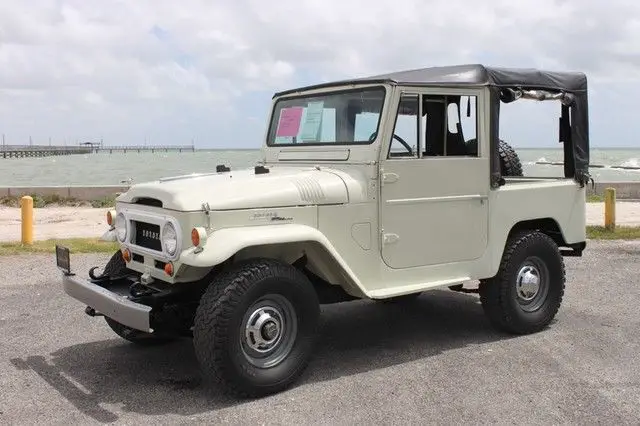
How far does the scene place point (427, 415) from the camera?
432cm

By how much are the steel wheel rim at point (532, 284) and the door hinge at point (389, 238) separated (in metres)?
1.46

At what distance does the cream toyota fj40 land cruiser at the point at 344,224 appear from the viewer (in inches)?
177

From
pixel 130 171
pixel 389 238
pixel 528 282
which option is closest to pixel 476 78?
pixel 389 238

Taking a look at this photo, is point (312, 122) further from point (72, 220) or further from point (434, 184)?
point (72, 220)

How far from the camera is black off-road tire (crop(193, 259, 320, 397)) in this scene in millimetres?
4336

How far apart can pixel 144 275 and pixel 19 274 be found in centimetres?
481

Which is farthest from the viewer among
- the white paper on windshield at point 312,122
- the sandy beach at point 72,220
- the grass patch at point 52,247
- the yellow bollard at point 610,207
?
the sandy beach at point 72,220

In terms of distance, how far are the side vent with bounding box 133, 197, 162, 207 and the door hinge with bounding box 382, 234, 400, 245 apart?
1740mm

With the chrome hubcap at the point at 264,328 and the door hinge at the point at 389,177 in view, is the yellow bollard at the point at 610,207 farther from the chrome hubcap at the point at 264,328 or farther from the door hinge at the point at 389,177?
the chrome hubcap at the point at 264,328

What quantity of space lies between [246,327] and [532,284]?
119 inches

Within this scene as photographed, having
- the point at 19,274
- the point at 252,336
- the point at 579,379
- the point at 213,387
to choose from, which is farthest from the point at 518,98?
the point at 19,274

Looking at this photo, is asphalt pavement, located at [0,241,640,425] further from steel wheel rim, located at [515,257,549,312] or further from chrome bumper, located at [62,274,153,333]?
chrome bumper, located at [62,274,153,333]

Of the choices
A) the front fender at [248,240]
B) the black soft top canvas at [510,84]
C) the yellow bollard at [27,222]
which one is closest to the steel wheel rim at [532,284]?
the black soft top canvas at [510,84]

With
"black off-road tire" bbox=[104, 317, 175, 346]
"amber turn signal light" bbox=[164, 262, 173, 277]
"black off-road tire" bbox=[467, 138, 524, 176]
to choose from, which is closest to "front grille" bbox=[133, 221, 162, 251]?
"amber turn signal light" bbox=[164, 262, 173, 277]
